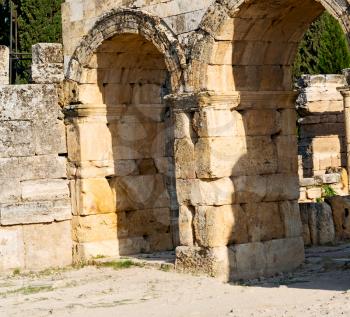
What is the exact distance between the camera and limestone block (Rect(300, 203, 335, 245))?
48.0ft

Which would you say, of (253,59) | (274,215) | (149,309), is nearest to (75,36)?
(253,59)

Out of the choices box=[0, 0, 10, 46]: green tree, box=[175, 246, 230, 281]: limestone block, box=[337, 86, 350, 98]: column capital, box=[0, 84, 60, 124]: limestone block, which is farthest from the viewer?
box=[0, 0, 10, 46]: green tree

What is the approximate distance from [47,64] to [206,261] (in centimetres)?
402

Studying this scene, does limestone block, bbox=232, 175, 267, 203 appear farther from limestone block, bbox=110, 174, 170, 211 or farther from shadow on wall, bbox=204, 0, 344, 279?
limestone block, bbox=110, 174, 170, 211

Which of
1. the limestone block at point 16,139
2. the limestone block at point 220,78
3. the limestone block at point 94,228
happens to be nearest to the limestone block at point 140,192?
the limestone block at point 94,228

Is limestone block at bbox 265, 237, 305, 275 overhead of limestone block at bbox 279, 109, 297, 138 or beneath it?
beneath

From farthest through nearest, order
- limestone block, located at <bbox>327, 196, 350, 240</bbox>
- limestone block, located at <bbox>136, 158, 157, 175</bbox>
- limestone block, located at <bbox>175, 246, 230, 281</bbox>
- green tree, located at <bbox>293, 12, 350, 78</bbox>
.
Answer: green tree, located at <bbox>293, 12, 350, 78</bbox>, limestone block, located at <bbox>327, 196, 350, 240</bbox>, limestone block, located at <bbox>136, 158, 157, 175</bbox>, limestone block, located at <bbox>175, 246, 230, 281</bbox>

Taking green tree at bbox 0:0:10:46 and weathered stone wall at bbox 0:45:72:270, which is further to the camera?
green tree at bbox 0:0:10:46

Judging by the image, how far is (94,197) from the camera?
1362 cm

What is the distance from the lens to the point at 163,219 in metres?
14.1

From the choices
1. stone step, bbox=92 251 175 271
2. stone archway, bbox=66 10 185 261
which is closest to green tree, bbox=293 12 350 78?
stone archway, bbox=66 10 185 261

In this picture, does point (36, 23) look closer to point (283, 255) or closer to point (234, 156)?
point (234, 156)

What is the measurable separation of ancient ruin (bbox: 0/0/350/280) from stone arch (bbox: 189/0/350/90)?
0.05 ft

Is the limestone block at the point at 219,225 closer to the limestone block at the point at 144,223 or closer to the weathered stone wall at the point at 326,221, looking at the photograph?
the limestone block at the point at 144,223
